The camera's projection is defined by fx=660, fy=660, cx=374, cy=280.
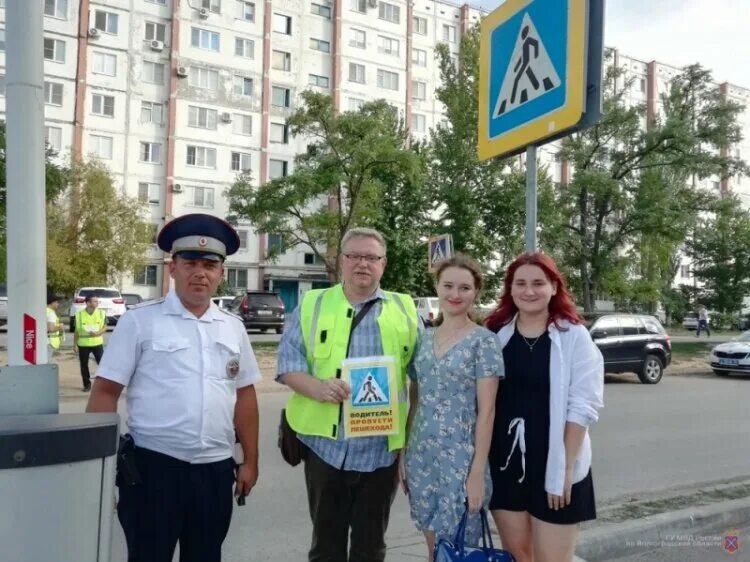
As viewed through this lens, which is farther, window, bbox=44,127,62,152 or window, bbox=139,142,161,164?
window, bbox=139,142,161,164

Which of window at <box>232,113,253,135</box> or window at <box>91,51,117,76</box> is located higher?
window at <box>91,51,117,76</box>

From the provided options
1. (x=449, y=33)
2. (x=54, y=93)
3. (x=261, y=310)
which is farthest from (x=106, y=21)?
(x=449, y=33)

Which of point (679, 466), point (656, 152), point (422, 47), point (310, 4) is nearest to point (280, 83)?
point (310, 4)

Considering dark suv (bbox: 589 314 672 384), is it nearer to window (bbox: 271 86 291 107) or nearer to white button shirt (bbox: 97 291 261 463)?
white button shirt (bbox: 97 291 261 463)

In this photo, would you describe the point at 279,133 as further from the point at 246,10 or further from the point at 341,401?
the point at 341,401

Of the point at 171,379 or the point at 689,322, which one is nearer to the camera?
the point at 171,379

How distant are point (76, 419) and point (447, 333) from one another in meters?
1.76

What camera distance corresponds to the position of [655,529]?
4664 mm

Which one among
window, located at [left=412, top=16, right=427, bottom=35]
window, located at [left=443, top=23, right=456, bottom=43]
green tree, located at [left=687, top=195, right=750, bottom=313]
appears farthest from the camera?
window, located at [left=443, top=23, right=456, bottom=43]

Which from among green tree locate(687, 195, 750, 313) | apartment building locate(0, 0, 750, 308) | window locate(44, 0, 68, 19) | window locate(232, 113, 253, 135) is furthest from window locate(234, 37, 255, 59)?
green tree locate(687, 195, 750, 313)

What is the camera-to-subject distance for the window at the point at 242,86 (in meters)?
41.9

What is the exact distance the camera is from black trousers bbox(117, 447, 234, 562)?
2.57 meters

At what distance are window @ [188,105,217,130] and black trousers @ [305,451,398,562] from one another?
40677 millimetres

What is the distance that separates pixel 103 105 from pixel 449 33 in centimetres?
2635
